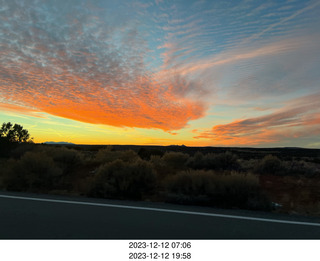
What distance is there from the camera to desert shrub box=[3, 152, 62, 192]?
1050 centimetres

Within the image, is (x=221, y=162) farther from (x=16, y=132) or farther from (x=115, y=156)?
(x=16, y=132)

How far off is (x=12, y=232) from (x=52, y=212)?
1419mm

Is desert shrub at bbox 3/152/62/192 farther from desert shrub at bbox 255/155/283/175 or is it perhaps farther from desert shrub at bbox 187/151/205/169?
desert shrub at bbox 255/155/283/175

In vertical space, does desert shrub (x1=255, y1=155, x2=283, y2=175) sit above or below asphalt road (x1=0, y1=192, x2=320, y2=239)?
above

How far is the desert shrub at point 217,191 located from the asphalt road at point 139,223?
1.63 meters

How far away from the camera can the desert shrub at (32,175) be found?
10497mm

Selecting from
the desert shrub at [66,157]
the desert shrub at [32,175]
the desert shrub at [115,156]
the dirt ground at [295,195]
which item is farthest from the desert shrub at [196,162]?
the desert shrub at [32,175]

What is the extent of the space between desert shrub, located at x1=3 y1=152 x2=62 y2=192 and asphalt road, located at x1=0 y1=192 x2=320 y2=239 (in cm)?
436

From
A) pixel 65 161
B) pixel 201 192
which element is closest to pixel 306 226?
pixel 201 192

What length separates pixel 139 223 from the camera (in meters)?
4.95

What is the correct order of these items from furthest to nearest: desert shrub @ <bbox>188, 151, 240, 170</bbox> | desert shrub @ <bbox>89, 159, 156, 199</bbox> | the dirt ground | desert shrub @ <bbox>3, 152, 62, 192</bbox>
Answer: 1. desert shrub @ <bbox>188, 151, 240, 170</bbox>
2. desert shrub @ <bbox>3, 152, 62, 192</bbox>
3. desert shrub @ <bbox>89, 159, 156, 199</bbox>
4. the dirt ground

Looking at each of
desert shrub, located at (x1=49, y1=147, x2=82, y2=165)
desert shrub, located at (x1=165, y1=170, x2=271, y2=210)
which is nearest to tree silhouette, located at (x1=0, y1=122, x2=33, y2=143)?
desert shrub, located at (x1=49, y1=147, x2=82, y2=165)

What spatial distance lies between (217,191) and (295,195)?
409cm
